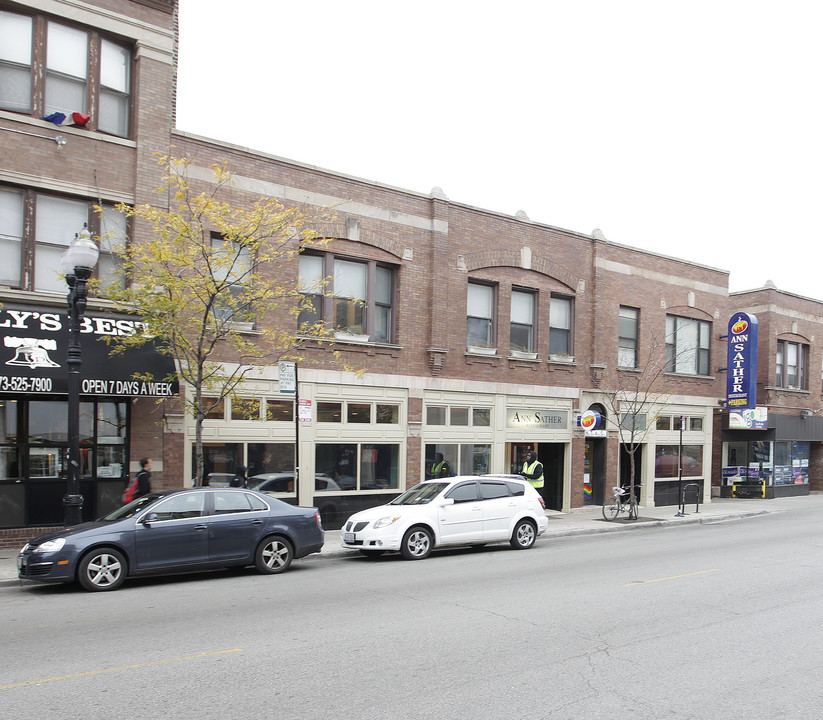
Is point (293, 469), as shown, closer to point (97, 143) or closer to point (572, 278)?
point (97, 143)

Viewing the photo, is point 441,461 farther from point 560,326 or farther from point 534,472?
point 560,326

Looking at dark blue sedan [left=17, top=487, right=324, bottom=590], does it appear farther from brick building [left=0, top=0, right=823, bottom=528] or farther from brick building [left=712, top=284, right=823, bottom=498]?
brick building [left=712, top=284, right=823, bottom=498]

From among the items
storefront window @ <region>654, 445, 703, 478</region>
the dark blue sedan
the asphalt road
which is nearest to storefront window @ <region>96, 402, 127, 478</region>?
the dark blue sedan

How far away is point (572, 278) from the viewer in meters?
23.5

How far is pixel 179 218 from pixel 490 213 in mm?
10199

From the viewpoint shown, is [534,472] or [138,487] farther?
[534,472]

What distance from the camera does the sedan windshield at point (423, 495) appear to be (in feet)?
48.5

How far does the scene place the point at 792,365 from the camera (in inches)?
1282

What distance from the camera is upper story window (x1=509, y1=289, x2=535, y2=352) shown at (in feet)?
73.7

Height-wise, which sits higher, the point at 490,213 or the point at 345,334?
the point at 490,213

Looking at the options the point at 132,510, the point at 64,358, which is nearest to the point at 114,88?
the point at 64,358

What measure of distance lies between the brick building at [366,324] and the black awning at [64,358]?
0.34 feet

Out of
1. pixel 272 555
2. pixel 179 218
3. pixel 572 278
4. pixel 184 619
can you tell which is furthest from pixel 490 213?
pixel 184 619

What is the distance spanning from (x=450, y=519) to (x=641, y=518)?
8.97 meters
